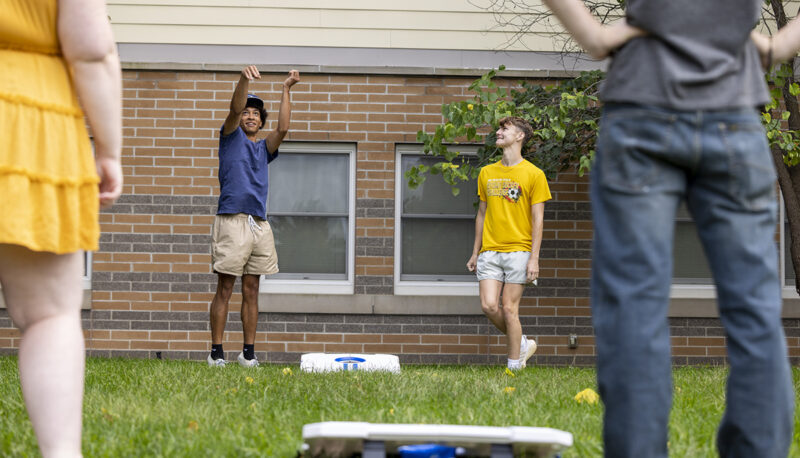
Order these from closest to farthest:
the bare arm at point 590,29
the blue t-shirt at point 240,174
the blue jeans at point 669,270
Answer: the blue jeans at point 669,270, the bare arm at point 590,29, the blue t-shirt at point 240,174

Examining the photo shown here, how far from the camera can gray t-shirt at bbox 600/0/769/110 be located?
70.7 inches

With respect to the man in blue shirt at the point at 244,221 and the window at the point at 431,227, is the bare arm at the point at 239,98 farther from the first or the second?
the window at the point at 431,227

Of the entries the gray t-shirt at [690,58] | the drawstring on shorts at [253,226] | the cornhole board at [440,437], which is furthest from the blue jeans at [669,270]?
the drawstring on shorts at [253,226]

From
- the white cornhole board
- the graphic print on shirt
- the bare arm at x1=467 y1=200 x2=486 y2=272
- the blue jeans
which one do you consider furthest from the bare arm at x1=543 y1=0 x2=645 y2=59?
the bare arm at x1=467 y1=200 x2=486 y2=272

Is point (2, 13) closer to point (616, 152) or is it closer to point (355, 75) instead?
point (616, 152)

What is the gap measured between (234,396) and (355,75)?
5.04m

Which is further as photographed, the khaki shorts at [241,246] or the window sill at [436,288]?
the window sill at [436,288]

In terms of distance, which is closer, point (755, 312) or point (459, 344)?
point (755, 312)

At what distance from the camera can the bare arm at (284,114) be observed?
654cm

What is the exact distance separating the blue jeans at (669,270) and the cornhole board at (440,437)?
0.40m

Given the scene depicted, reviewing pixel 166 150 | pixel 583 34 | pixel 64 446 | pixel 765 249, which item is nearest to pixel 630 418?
pixel 765 249

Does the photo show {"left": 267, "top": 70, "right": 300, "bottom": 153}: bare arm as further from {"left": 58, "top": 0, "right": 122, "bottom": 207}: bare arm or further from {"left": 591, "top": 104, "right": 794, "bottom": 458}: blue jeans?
{"left": 591, "top": 104, "right": 794, "bottom": 458}: blue jeans

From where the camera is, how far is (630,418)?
1760 millimetres

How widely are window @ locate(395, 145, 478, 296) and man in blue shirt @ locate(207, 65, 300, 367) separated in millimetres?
1973
